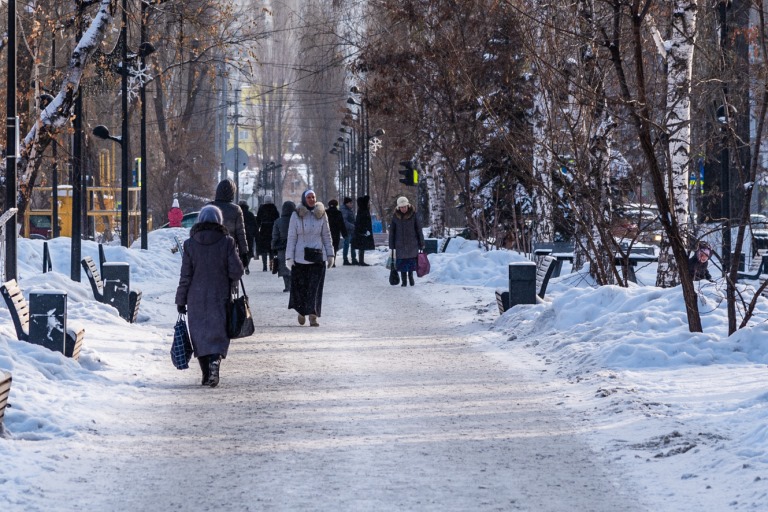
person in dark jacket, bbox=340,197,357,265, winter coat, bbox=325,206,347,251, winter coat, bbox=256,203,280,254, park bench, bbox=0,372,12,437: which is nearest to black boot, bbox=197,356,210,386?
park bench, bbox=0,372,12,437

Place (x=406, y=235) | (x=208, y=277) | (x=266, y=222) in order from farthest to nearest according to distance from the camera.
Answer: (x=266, y=222)
(x=406, y=235)
(x=208, y=277)

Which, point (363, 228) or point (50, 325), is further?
point (363, 228)

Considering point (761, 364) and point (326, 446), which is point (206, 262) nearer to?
point (326, 446)

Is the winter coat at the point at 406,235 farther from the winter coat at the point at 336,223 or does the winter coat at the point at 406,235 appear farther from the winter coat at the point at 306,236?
the winter coat at the point at 306,236

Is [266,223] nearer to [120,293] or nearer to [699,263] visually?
[120,293]

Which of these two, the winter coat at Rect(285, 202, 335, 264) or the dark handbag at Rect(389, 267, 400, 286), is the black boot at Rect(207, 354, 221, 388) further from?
the dark handbag at Rect(389, 267, 400, 286)

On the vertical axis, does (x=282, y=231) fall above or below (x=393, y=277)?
above

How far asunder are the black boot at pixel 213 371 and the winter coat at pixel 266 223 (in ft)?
56.4

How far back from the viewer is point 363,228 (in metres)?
32.6

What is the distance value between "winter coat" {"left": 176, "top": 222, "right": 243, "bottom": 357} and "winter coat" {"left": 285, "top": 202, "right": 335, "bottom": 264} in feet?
16.5

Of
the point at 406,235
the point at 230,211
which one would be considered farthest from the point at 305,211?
the point at 406,235

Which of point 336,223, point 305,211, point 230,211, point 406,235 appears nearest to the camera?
point 230,211

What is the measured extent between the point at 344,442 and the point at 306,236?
8.21 m

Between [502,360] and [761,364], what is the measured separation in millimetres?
2461
